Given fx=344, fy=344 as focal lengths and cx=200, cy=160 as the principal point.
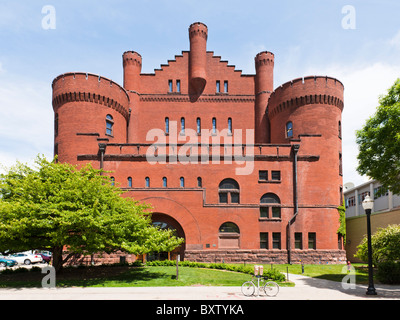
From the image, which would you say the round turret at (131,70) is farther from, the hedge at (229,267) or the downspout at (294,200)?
the hedge at (229,267)

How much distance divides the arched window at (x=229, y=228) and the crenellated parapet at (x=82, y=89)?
16.4 meters

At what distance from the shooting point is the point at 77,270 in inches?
948

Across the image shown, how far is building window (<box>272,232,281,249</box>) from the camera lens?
31.5m

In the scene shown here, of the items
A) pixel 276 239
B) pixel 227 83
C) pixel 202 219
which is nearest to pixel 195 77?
pixel 227 83

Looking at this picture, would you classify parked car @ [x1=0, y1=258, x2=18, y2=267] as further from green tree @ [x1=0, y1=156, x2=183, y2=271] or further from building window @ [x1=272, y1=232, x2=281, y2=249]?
building window @ [x1=272, y1=232, x2=281, y2=249]

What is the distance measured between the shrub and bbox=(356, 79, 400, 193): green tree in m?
4.47

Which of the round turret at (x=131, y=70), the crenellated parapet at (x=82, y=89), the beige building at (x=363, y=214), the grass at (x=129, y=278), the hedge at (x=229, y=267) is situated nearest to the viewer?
the grass at (x=129, y=278)

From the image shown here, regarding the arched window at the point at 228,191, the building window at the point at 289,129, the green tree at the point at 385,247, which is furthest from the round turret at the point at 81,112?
the green tree at the point at 385,247

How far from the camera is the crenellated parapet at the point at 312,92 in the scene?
33844mm

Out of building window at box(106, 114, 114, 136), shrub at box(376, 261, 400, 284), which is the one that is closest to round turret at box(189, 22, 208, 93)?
building window at box(106, 114, 114, 136)

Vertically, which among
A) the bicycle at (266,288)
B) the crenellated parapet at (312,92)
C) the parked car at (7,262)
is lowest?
the parked car at (7,262)

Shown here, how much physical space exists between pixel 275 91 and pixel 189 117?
33.0 feet

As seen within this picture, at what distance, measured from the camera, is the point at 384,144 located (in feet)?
62.3
